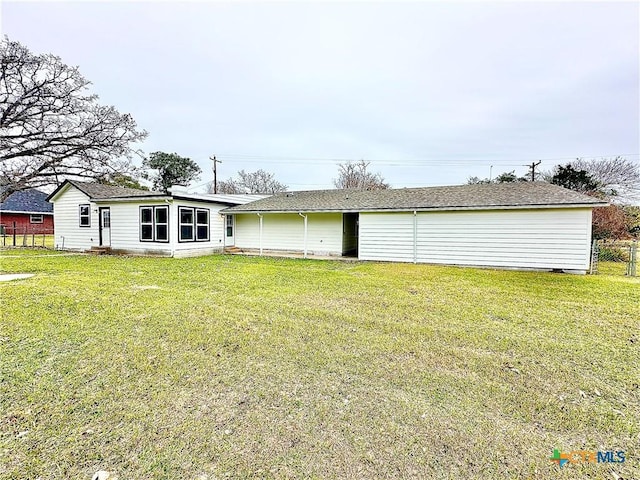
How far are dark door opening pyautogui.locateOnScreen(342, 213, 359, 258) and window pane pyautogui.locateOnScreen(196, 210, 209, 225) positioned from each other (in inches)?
258

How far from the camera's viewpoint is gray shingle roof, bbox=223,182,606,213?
10812mm

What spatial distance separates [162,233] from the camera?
45.3ft

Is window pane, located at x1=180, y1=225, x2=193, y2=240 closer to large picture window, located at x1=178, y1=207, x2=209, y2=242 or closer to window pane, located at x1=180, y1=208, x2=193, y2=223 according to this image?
large picture window, located at x1=178, y1=207, x2=209, y2=242

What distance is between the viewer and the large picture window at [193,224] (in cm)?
1401

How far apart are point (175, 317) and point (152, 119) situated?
21.6 metres

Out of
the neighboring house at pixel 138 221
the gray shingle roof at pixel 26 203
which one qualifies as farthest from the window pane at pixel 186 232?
the gray shingle roof at pixel 26 203

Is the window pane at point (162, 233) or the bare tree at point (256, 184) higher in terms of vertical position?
the bare tree at point (256, 184)

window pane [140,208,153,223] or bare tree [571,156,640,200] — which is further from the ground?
bare tree [571,156,640,200]

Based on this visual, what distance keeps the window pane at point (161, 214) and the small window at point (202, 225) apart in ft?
5.00

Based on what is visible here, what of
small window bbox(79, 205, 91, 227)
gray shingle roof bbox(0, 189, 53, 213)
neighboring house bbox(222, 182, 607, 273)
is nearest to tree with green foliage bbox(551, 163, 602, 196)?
neighboring house bbox(222, 182, 607, 273)

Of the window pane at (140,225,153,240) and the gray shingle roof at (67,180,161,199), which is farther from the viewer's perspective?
the gray shingle roof at (67,180,161,199)

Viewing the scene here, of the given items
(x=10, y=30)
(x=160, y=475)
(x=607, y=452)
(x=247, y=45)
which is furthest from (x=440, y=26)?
(x=10, y=30)

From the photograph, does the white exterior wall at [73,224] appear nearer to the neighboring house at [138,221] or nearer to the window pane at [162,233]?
the neighboring house at [138,221]

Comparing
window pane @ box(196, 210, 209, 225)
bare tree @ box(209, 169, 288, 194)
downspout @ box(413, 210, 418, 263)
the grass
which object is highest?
bare tree @ box(209, 169, 288, 194)
